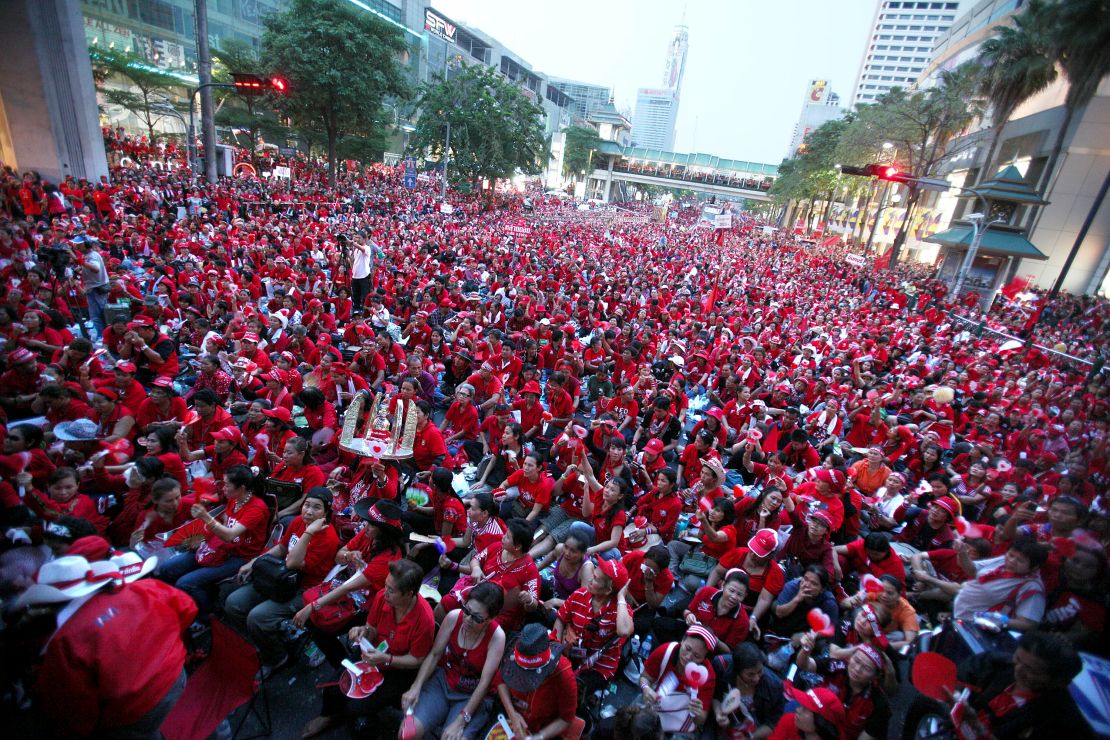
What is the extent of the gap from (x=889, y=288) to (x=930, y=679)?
25189mm

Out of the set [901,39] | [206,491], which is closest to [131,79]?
[206,491]

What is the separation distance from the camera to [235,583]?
3.80 meters

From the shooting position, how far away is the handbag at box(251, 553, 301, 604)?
347 cm

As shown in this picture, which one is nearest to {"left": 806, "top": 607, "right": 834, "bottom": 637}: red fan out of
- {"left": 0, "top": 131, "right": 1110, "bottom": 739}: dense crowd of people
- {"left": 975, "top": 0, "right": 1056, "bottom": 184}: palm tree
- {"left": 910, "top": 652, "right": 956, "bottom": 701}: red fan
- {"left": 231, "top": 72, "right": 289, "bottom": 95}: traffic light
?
{"left": 0, "top": 131, "right": 1110, "bottom": 739}: dense crowd of people

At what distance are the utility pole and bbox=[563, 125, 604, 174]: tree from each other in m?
64.5

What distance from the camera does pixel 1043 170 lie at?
77.5ft

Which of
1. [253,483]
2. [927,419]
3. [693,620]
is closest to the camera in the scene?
[693,620]

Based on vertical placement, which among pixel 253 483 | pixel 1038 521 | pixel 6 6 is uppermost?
pixel 6 6

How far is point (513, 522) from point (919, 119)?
42020mm

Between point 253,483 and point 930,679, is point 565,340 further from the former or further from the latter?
point 930,679

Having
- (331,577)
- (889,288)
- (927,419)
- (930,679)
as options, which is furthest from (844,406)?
(889,288)

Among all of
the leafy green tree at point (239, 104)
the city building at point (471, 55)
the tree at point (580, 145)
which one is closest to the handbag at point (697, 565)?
the leafy green tree at point (239, 104)

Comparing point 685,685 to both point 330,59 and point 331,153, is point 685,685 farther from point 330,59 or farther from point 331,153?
point 331,153

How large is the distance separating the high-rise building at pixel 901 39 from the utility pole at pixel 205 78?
136690 millimetres
